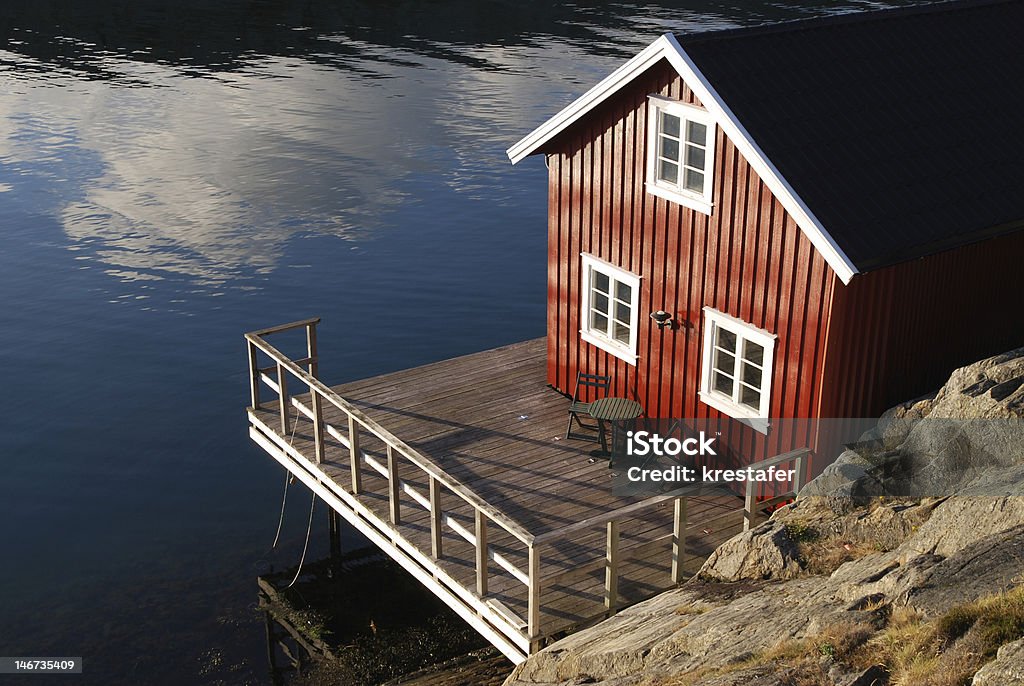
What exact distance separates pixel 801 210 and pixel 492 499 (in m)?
6.51

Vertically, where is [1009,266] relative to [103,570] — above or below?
above

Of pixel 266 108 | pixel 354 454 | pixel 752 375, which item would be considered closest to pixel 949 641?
pixel 752 375

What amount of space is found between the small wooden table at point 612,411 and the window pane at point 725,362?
5.49ft

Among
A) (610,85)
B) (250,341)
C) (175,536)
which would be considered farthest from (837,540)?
(175,536)

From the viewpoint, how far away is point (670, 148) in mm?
19312

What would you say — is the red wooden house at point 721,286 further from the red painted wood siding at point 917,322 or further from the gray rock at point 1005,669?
the gray rock at point 1005,669

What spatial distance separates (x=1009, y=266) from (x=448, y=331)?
18294mm

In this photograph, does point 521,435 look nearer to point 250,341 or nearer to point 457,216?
point 250,341

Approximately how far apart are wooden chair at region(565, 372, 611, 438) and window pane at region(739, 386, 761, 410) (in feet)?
8.47

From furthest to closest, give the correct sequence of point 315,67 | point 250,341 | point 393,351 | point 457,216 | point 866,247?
point 315,67
point 457,216
point 393,351
point 250,341
point 866,247

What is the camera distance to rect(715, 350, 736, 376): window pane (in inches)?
754

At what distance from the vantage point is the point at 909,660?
1098 centimetres

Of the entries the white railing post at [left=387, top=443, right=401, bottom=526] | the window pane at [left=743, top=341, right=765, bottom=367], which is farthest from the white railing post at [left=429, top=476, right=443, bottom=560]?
the window pane at [left=743, top=341, right=765, bottom=367]

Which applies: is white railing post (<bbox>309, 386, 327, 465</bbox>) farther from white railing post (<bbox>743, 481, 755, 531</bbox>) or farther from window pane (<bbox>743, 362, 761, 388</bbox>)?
white railing post (<bbox>743, 481, 755, 531</bbox>)
